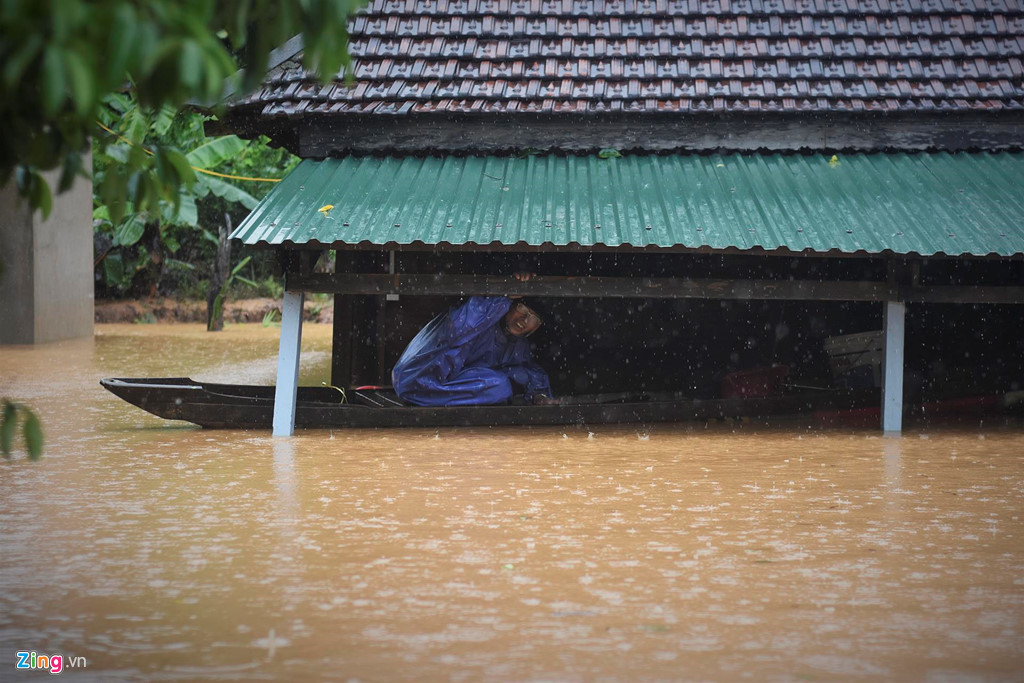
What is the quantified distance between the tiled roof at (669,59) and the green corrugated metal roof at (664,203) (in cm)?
55

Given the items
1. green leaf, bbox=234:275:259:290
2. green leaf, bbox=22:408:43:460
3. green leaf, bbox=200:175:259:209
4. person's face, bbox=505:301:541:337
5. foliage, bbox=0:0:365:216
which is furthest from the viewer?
green leaf, bbox=234:275:259:290

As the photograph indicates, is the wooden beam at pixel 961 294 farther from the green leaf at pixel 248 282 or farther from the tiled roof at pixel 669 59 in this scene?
the green leaf at pixel 248 282

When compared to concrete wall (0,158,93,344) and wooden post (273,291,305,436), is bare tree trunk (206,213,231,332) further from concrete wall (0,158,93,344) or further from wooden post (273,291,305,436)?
wooden post (273,291,305,436)

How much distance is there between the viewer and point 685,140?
10.2 metres

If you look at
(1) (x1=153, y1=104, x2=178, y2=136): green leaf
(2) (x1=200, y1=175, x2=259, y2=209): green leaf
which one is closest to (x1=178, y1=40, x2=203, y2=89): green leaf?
(1) (x1=153, y1=104, x2=178, y2=136): green leaf

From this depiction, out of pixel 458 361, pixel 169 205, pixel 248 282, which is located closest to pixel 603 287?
pixel 458 361

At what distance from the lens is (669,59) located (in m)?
10.4

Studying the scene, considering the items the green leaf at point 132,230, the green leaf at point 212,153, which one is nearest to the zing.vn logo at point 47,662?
the green leaf at point 212,153

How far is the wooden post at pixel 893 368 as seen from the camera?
9.20 metres

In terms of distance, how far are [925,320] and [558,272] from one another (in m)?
4.17

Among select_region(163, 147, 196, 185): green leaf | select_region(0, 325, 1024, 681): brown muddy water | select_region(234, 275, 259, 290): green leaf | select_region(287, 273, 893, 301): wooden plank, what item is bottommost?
select_region(0, 325, 1024, 681): brown muddy water

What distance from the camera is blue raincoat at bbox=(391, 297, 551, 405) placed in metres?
9.88

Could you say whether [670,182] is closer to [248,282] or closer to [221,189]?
[221,189]

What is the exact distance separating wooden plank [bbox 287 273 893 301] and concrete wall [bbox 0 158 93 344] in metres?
10.2
